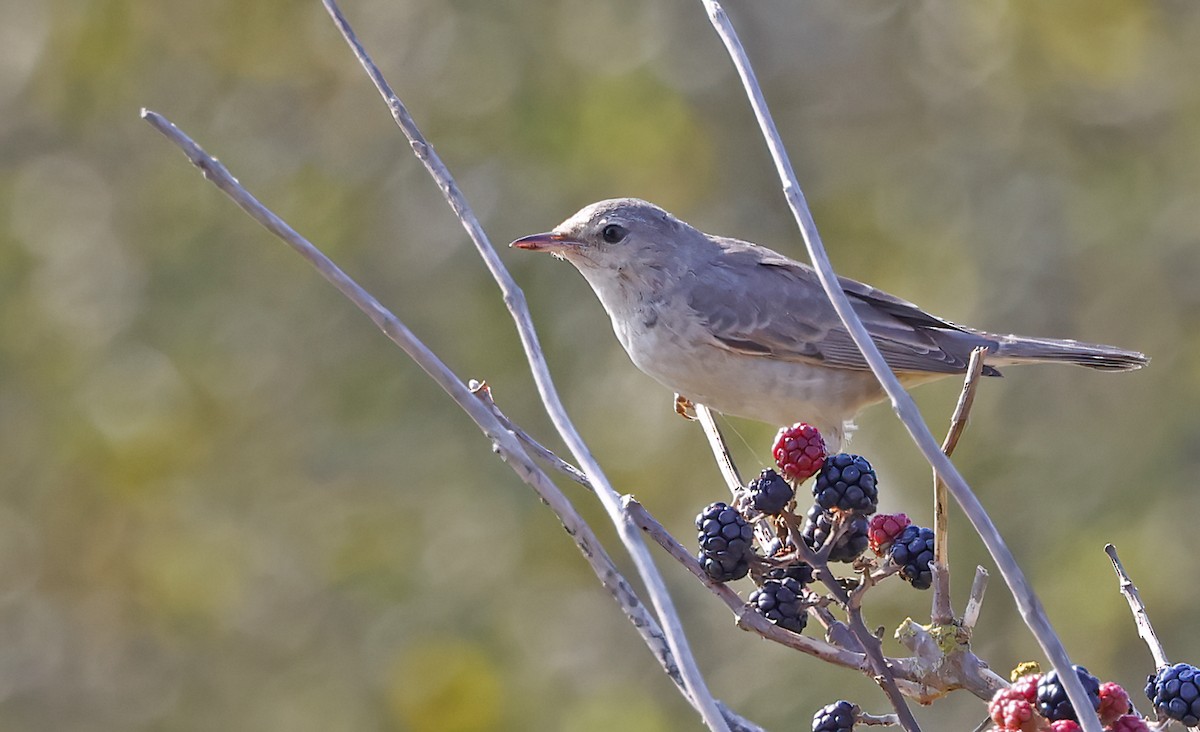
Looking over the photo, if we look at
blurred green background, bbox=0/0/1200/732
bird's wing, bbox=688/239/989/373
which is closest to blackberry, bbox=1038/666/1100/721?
bird's wing, bbox=688/239/989/373

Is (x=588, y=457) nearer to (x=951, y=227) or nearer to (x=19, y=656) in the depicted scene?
(x=951, y=227)

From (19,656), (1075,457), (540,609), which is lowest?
(19,656)

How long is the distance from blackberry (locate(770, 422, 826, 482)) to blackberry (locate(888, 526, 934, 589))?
0.24 metres

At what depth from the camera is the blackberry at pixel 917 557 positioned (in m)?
2.38

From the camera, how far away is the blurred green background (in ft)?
27.0

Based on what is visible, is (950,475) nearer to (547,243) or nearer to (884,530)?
(884,530)

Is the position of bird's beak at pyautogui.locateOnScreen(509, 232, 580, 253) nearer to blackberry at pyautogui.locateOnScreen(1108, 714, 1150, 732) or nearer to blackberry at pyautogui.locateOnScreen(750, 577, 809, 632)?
blackberry at pyautogui.locateOnScreen(750, 577, 809, 632)

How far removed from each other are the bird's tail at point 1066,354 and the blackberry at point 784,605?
2.91 m

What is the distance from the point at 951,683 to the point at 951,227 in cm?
688

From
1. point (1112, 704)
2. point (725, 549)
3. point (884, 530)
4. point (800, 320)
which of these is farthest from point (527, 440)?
point (800, 320)

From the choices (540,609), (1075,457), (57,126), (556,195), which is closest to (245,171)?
(57,126)

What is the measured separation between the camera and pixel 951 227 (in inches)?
343

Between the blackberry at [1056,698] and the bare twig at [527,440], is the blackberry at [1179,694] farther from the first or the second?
the bare twig at [527,440]

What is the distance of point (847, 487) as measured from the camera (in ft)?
7.93
